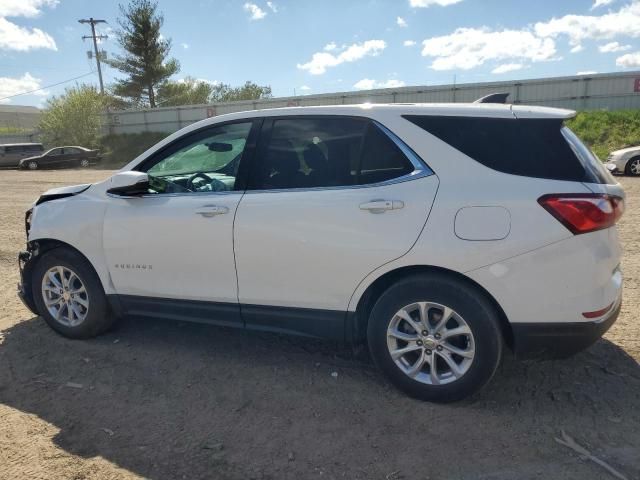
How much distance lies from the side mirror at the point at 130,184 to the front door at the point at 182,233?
6 centimetres

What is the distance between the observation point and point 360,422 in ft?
9.82

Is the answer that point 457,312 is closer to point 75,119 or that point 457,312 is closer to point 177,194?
point 177,194

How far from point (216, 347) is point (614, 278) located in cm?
285

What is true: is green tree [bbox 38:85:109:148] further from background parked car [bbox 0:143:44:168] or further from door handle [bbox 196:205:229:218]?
door handle [bbox 196:205:229:218]

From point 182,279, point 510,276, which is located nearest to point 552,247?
point 510,276

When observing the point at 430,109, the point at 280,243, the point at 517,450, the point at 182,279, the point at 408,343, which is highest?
the point at 430,109

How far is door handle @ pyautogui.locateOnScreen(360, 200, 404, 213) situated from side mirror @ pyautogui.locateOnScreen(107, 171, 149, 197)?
1.68 m

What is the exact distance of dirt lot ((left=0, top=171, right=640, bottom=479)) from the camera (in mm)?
2635

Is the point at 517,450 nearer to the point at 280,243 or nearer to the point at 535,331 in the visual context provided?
the point at 535,331

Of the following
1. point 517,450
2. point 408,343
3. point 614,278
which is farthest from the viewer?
point 408,343

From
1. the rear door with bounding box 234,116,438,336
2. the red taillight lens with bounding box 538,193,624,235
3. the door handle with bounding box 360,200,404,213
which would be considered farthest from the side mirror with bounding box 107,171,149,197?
the red taillight lens with bounding box 538,193,624,235

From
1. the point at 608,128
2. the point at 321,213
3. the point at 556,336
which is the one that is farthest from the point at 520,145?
the point at 608,128

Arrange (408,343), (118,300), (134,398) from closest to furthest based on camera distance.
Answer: (408,343), (134,398), (118,300)

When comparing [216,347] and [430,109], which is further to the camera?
[216,347]
